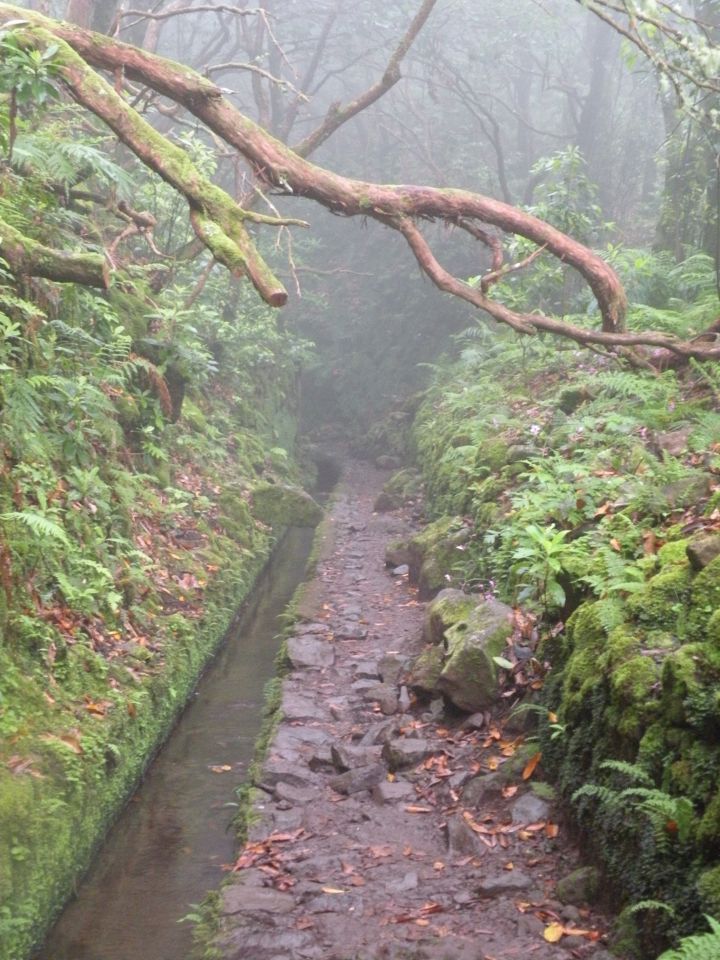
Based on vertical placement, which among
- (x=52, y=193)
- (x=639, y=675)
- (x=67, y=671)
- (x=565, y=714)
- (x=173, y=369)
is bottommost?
(x=67, y=671)

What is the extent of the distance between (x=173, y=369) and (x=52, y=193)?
106 inches

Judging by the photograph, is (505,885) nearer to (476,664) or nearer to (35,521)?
(476,664)

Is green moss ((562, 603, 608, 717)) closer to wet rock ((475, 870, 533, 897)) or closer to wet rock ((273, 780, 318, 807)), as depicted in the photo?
wet rock ((475, 870, 533, 897))

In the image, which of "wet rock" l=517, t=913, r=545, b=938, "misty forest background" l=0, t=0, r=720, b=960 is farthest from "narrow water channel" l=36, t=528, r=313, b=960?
"wet rock" l=517, t=913, r=545, b=938

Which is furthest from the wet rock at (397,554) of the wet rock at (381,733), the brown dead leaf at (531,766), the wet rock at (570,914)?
the wet rock at (570,914)

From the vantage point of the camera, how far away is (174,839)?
237 inches

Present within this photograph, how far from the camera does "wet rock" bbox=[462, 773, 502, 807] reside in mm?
5527

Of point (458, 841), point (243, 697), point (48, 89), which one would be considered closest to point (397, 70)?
point (48, 89)

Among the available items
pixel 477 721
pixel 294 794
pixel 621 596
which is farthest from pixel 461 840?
pixel 621 596

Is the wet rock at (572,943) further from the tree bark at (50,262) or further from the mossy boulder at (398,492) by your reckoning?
the mossy boulder at (398,492)

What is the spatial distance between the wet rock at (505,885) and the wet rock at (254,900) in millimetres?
1073

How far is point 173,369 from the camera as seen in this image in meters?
11.1

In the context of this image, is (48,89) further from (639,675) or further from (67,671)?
(639,675)

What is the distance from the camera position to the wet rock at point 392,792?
5.90 metres
